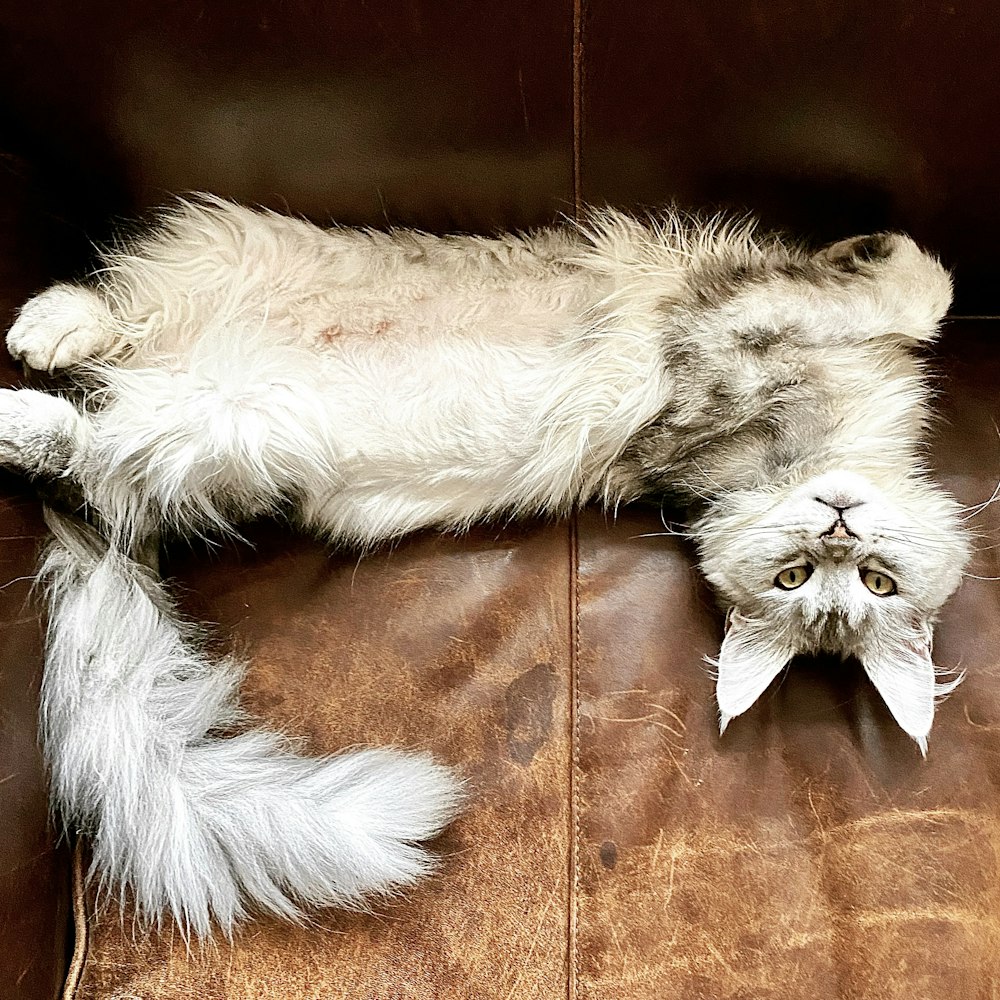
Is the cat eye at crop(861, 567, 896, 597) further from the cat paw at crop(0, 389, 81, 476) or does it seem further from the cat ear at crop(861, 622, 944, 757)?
the cat paw at crop(0, 389, 81, 476)

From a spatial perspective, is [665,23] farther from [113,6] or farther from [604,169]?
[113,6]

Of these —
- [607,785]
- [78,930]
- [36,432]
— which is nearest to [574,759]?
[607,785]

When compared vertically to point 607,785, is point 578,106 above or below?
above

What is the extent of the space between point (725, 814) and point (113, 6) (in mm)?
1490

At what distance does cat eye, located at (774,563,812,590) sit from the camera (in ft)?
4.85

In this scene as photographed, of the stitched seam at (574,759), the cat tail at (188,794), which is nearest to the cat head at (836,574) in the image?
the stitched seam at (574,759)

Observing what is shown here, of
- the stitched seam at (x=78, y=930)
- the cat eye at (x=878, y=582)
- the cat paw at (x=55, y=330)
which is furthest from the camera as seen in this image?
the cat eye at (x=878, y=582)

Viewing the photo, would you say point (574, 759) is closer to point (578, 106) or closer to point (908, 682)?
point (908, 682)

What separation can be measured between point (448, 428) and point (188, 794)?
0.70 meters

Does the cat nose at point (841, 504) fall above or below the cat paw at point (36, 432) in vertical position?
below

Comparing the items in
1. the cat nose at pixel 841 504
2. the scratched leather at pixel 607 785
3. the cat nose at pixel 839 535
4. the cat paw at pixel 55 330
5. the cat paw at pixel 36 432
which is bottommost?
the scratched leather at pixel 607 785

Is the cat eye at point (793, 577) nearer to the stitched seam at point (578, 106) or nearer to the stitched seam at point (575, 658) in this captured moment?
the stitched seam at point (575, 658)

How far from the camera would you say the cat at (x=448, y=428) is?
1.30 meters

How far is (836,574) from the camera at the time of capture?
145cm
